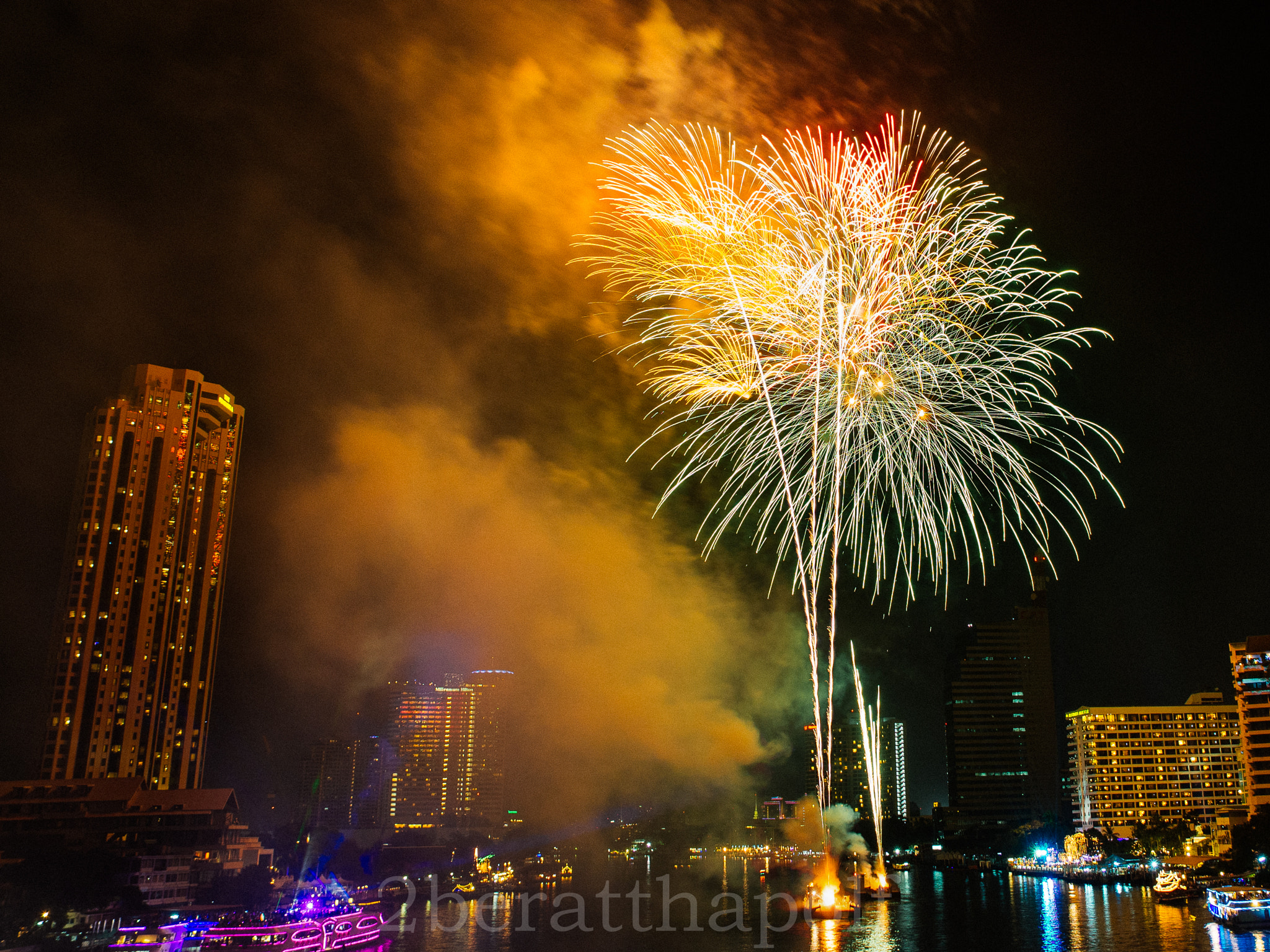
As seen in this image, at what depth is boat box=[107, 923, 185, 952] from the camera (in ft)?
136

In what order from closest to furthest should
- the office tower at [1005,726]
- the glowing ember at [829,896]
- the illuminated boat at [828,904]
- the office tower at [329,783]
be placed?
the illuminated boat at [828,904], the glowing ember at [829,896], the office tower at [329,783], the office tower at [1005,726]

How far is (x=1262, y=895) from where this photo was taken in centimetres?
4881

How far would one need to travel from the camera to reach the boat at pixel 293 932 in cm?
4534

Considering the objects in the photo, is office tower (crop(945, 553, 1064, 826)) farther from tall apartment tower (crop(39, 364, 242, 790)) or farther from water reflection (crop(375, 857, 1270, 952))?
tall apartment tower (crop(39, 364, 242, 790))

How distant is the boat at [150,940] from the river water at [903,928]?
10.4m

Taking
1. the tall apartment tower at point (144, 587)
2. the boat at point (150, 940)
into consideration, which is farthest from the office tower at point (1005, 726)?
the boat at point (150, 940)

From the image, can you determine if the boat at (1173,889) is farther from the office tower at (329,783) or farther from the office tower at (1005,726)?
the office tower at (329,783)

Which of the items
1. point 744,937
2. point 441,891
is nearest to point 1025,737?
point 441,891

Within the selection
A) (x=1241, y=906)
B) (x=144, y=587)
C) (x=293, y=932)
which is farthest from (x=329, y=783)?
(x=1241, y=906)

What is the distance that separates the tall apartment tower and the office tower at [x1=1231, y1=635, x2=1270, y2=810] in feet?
288

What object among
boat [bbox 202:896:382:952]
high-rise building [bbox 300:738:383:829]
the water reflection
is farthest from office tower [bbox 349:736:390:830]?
boat [bbox 202:896:382:952]

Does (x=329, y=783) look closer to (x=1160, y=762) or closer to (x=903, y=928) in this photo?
(x=903, y=928)

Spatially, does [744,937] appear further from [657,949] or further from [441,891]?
[441,891]

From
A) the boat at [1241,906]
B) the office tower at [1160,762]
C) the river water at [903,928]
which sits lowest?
the river water at [903,928]
